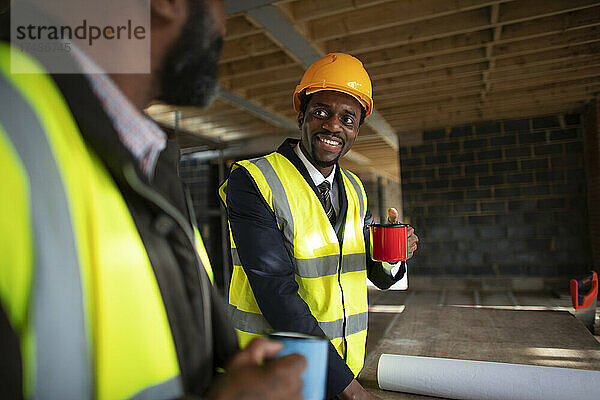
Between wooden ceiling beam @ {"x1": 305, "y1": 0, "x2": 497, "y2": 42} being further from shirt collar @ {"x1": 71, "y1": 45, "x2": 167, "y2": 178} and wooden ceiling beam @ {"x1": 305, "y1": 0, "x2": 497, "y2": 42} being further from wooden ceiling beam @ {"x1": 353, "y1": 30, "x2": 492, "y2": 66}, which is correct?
shirt collar @ {"x1": 71, "y1": 45, "x2": 167, "y2": 178}

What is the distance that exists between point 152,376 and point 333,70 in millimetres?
1304

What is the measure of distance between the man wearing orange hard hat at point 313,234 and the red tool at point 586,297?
36.8 inches

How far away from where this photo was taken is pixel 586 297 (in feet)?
6.41

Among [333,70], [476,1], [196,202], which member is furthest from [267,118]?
[333,70]

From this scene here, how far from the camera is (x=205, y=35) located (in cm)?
54

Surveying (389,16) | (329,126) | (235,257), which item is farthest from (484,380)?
(389,16)

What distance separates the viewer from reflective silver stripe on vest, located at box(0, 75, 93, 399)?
380 millimetres

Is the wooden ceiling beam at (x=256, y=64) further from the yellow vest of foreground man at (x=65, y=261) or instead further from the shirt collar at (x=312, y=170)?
the yellow vest of foreground man at (x=65, y=261)

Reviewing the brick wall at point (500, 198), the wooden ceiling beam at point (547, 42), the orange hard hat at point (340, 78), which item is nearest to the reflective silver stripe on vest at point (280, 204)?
the orange hard hat at point (340, 78)

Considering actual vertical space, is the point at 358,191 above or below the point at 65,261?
above

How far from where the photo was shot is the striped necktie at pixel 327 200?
1.59 metres

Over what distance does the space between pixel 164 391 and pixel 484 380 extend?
959mm

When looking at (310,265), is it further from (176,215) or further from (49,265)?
(49,265)

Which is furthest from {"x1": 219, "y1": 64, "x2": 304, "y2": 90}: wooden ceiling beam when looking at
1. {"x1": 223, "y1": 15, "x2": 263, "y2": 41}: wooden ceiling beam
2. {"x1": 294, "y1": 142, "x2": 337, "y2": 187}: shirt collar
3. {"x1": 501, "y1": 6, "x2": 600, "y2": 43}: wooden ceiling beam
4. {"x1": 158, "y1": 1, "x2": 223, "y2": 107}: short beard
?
{"x1": 158, "y1": 1, "x2": 223, "y2": 107}: short beard
